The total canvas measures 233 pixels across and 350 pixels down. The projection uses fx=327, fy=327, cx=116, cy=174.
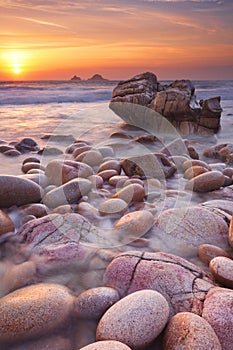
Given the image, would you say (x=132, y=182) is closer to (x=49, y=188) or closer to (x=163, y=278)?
(x=49, y=188)

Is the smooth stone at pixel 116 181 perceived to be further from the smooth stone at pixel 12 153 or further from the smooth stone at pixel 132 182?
the smooth stone at pixel 12 153

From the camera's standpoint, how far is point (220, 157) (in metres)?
5.53

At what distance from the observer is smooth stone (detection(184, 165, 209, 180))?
4.11 meters

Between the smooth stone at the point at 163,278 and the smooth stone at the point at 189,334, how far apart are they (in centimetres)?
17

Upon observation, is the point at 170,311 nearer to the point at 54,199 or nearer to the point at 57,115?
the point at 54,199

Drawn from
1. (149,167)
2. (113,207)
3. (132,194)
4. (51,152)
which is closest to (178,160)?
(149,167)

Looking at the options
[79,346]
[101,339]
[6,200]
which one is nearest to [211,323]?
[101,339]

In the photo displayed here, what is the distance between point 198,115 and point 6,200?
5843 mm

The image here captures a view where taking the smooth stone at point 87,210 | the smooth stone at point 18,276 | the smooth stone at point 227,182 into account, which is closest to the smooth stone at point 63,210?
the smooth stone at point 87,210

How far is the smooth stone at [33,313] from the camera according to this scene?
1.65 metres

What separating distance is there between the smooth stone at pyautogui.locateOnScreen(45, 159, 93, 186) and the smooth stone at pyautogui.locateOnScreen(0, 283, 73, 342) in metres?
1.98

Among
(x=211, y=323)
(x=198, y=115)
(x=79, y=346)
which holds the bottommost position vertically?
(x=79, y=346)

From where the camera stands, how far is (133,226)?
8.68ft

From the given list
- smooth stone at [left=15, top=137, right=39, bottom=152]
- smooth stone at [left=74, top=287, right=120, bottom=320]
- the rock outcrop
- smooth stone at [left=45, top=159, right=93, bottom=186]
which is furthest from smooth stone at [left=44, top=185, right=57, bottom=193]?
the rock outcrop
